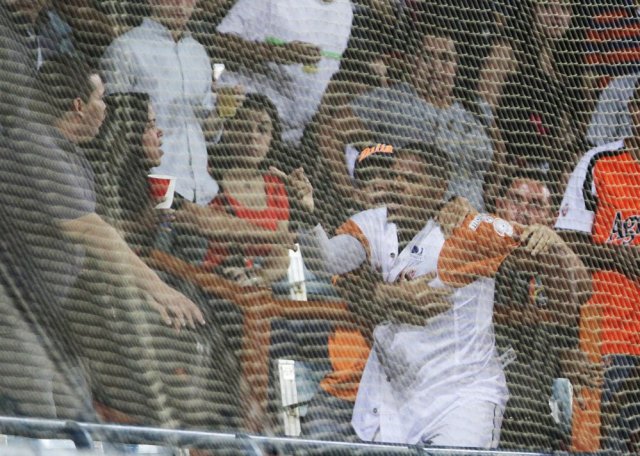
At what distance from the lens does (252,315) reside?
64.0 inches

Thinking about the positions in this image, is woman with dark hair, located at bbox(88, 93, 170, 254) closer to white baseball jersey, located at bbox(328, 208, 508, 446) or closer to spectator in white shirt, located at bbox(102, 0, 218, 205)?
spectator in white shirt, located at bbox(102, 0, 218, 205)

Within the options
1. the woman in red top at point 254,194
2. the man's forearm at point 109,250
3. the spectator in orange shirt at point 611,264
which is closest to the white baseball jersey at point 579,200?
the spectator in orange shirt at point 611,264

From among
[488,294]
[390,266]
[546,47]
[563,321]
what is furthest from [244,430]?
[546,47]

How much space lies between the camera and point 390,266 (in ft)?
5.71

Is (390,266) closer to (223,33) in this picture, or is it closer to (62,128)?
(223,33)

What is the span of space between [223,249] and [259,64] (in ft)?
1.11

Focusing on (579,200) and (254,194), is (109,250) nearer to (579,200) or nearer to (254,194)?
(254,194)

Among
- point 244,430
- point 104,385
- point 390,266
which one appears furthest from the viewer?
point 390,266

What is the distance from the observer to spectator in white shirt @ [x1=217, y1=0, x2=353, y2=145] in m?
1.66

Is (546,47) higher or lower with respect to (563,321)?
higher

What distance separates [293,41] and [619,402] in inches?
37.5

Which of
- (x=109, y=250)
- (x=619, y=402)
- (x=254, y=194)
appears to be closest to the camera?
(x=109, y=250)

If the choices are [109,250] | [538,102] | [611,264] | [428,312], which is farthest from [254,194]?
[611,264]

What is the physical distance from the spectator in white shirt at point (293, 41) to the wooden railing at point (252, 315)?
29 centimetres
